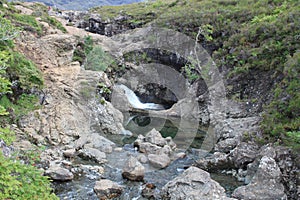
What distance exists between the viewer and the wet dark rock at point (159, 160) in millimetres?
14263

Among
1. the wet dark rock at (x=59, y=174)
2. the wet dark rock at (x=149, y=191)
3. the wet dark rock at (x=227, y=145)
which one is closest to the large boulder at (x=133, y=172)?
the wet dark rock at (x=149, y=191)

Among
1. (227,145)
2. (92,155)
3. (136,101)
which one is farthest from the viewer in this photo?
(136,101)

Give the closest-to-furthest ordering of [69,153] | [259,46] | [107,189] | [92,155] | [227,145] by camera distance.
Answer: [107,189] → [69,153] → [92,155] → [227,145] → [259,46]

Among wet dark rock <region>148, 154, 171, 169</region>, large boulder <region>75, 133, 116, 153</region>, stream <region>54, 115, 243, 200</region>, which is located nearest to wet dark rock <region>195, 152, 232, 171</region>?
stream <region>54, 115, 243, 200</region>


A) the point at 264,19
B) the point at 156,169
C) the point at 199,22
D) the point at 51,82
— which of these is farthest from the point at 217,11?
the point at 156,169

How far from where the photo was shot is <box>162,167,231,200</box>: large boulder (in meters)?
10.2

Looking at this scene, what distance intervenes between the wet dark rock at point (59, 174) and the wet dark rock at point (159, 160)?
4408 mm

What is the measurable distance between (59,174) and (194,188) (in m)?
5.60

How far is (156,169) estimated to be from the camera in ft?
46.0

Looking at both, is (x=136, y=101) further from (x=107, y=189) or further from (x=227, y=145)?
(x=107, y=189)

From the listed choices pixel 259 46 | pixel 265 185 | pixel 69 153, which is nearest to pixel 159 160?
pixel 69 153

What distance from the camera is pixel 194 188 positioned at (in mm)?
10555

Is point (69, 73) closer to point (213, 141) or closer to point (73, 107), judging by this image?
point (73, 107)

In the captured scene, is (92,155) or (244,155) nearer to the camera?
(244,155)
